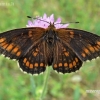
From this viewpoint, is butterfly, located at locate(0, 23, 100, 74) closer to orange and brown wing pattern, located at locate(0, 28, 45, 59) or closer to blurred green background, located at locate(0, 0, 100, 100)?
orange and brown wing pattern, located at locate(0, 28, 45, 59)

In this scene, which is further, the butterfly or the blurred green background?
the blurred green background

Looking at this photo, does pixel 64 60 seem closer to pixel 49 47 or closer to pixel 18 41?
pixel 49 47

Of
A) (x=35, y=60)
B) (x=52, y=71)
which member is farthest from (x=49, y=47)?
(x=52, y=71)

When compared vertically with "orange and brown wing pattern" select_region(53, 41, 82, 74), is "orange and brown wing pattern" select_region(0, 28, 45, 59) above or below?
above

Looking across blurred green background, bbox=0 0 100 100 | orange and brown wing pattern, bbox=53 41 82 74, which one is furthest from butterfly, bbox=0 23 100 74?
blurred green background, bbox=0 0 100 100

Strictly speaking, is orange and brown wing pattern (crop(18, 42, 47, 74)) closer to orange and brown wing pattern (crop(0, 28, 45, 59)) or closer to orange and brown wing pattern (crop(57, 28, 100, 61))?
orange and brown wing pattern (crop(0, 28, 45, 59))

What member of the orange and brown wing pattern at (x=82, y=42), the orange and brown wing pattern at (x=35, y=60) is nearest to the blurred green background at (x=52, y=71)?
the orange and brown wing pattern at (x=35, y=60)

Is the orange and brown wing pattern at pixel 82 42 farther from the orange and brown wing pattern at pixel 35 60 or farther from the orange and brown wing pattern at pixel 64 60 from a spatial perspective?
the orange and brown wing pattern at pixel 35 60
